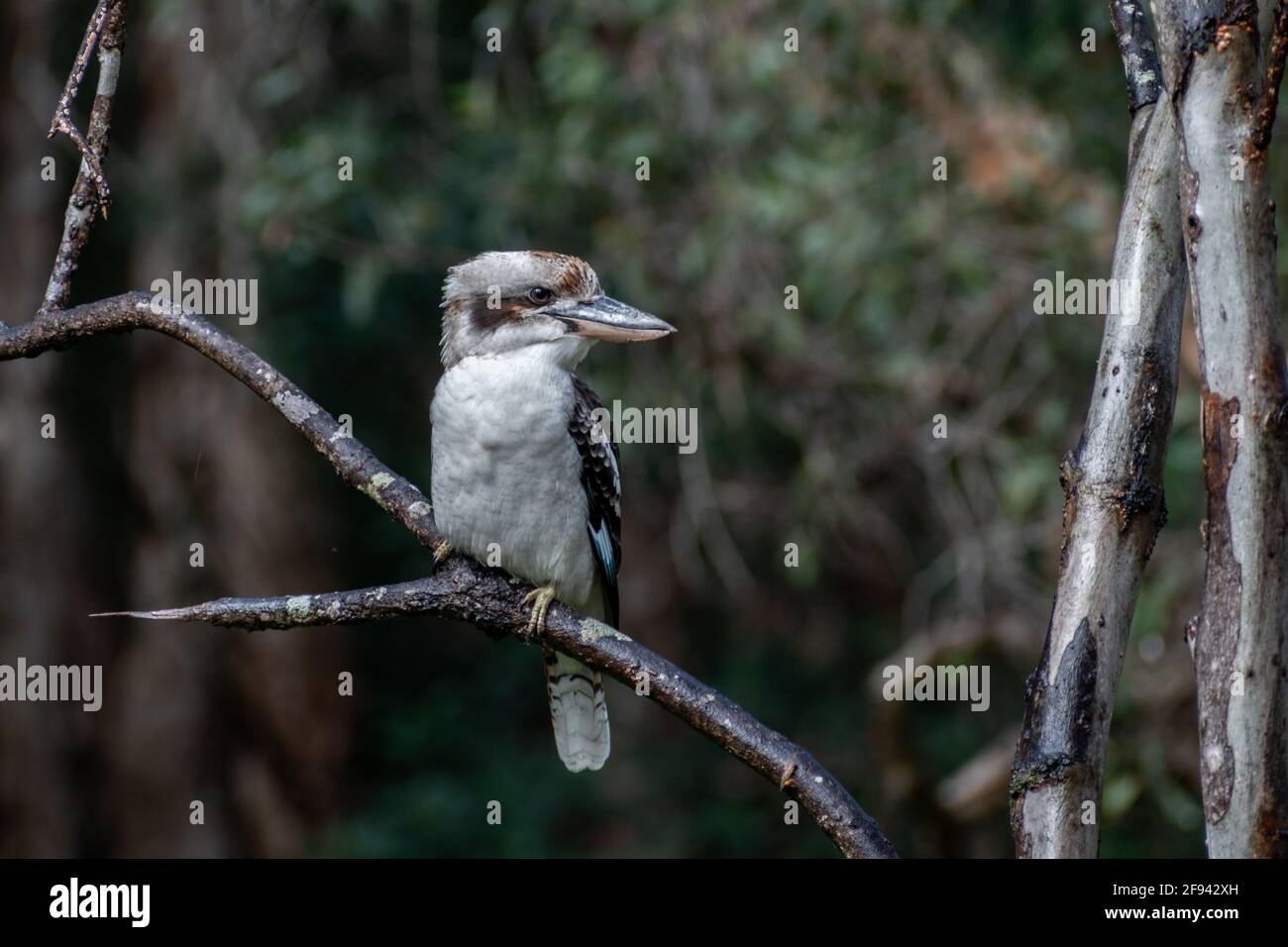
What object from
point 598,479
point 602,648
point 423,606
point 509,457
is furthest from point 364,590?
point 598,479

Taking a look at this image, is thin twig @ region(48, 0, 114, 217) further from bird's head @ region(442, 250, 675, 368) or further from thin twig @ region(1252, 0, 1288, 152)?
thin twig @ region(1252, 0, 1288, 152)

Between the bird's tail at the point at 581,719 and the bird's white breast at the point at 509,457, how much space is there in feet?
1.73

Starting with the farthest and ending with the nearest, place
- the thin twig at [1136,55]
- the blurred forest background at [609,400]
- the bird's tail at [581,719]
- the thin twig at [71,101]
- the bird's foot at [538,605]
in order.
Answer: the blurred forest background at [609,400]
the bird's tail at [581,719]
the bird's foot at [538,605]
the thin twig at [71,101]
the thin twig at [1136,55]

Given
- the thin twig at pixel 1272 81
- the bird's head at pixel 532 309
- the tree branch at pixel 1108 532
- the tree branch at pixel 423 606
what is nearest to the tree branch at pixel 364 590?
the tree branch at pixel 423 606

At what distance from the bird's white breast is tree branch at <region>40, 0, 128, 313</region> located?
815mm

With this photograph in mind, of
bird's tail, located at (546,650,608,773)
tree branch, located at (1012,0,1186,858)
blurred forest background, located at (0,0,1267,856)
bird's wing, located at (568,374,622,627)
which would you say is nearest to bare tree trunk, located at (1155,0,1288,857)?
tree branch, located at (1012,0,1186,858)

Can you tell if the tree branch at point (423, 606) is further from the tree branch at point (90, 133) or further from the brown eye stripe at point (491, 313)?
the brown eye stripe at point (491, 313)

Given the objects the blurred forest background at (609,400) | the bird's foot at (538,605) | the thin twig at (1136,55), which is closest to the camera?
the thin twig at (1136,55)

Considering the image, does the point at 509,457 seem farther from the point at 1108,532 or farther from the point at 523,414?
the point at 1108,532

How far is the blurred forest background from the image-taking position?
16.1 ft

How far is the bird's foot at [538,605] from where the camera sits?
7.60 ft

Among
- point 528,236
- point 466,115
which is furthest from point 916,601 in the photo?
point 466,115

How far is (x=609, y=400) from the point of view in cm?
538

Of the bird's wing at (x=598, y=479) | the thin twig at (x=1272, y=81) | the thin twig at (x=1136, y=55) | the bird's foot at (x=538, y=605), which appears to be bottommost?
the bird's foot at (x=538, y=605)
